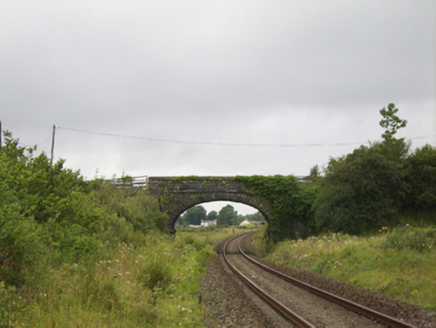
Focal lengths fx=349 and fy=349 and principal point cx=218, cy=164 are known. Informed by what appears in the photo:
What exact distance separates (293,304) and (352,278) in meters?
3.92

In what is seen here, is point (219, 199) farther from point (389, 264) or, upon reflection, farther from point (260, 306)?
point (260, 306)

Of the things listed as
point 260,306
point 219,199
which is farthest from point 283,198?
point 260,306

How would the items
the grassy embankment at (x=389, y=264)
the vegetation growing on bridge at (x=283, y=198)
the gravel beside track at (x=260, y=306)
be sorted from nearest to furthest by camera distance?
the gravel beside track at (x=260, y=306) → the grassy embankment at (x=389, y=264) → the vegetation growing on bridge at (x=283, y=198)

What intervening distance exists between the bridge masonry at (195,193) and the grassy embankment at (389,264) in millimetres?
11991

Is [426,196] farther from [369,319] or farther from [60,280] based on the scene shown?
[60,280]

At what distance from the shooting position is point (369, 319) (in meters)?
7.45

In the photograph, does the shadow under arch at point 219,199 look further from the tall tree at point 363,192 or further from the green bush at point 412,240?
the green bush at point 412,240

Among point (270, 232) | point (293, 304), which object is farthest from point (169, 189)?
point (293, 304)

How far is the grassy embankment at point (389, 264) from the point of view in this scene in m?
9.51

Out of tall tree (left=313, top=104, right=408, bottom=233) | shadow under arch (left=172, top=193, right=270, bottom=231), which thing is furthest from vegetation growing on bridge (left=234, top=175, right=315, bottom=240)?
tall tree (left=313, top=104, right=408, bottom=233)

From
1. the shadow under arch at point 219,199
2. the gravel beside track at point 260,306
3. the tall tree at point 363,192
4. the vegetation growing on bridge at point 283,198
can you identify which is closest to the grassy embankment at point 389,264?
the gravel beside track at point 260,306

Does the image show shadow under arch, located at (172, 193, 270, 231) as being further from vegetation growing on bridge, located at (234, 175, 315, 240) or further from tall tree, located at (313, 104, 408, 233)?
tall tree, located at (313, 104, 408, 233)

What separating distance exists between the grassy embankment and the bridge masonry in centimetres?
1199

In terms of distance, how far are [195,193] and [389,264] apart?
19044 millimetres
